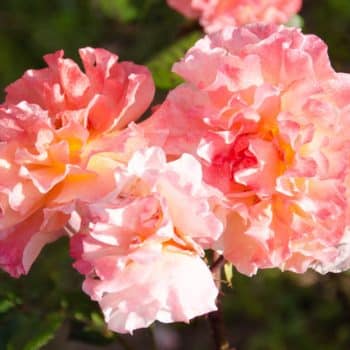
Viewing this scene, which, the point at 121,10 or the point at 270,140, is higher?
the point at 270,140

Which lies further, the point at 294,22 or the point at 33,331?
the point at 294,22

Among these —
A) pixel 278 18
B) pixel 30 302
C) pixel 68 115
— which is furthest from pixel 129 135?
pixel 278 18

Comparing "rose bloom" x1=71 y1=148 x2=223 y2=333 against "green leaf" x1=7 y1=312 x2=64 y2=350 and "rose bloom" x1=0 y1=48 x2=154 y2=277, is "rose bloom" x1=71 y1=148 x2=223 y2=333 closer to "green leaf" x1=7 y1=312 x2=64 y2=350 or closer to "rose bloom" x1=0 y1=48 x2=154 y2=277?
"rose bloom" x1=0 y1=48 x2=154 y2=277

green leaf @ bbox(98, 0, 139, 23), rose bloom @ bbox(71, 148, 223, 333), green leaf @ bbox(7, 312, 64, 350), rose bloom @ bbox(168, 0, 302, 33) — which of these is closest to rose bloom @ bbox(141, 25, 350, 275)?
rose bloom @ bbox(71, 148, 223, 333)

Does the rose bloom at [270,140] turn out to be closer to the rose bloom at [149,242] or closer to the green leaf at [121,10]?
the rose bloom at [149,242]

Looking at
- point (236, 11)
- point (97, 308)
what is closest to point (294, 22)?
point (236, 11)

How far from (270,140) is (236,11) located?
20.1 inches

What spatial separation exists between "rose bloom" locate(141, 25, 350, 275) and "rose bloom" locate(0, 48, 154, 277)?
0.05m

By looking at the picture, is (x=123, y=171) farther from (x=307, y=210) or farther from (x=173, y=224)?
(x=307, y=210)

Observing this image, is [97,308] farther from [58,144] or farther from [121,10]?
[121,10]

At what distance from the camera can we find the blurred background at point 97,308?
1327mm

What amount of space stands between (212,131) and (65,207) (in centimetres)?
15

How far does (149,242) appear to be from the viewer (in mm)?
961

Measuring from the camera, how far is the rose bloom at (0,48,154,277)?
3.28 feet
